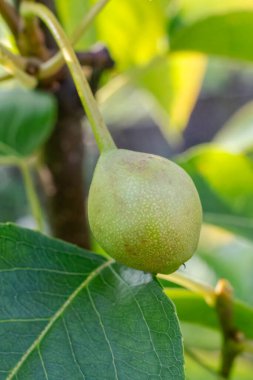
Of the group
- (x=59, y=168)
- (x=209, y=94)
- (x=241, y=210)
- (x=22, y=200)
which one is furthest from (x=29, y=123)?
(x=209, y=94)

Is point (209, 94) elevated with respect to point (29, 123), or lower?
lower

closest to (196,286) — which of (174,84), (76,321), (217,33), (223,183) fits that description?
(76,321)

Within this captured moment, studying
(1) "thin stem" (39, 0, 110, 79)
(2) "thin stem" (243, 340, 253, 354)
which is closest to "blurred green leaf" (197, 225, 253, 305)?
(2) "thin stem" (243, 340, 253, 354)

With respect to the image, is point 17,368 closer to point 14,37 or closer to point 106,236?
point 106,236

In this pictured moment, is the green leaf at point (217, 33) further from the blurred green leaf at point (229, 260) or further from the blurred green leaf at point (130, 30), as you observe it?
the blurred green leaf at point (229, 260)

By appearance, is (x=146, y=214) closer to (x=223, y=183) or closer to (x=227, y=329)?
(x=227, y=329)

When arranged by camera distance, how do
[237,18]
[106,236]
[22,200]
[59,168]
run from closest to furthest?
[106,236]
[59,168]
[237,18]
[22,200]
